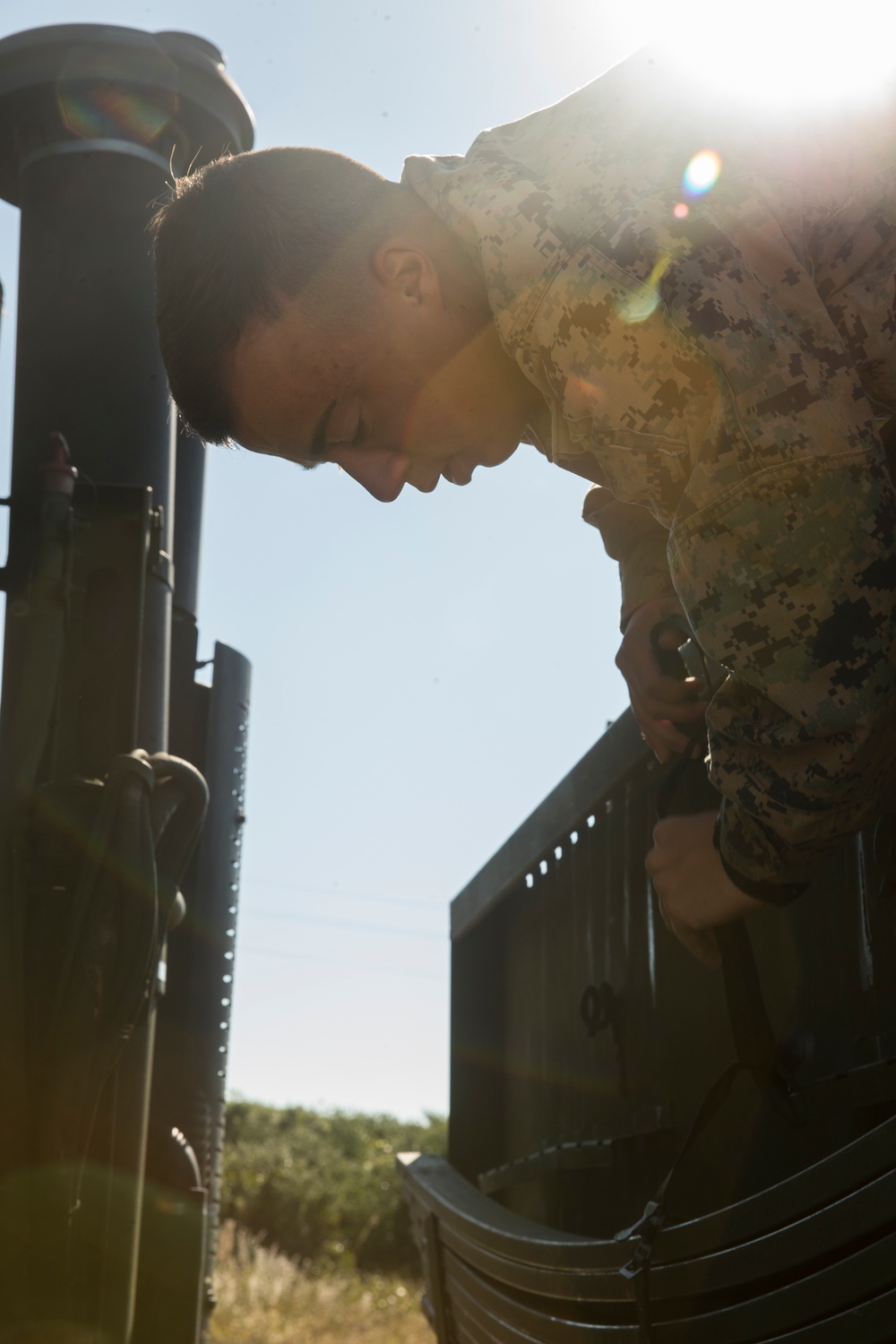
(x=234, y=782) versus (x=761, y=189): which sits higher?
(x=234, y=782)

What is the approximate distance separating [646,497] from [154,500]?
2.26m

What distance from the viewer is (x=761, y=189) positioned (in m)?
1.23

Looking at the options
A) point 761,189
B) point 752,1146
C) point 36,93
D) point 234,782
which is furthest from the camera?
point 234,782

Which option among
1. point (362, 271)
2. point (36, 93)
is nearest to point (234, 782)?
point (36, 93)

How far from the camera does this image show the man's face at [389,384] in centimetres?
152

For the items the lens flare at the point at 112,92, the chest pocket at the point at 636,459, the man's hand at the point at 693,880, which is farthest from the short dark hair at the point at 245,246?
the lens flare at the point at 112,92

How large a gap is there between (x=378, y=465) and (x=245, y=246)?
0.33 meters

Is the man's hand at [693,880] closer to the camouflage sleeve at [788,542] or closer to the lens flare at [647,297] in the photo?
the camouflage sleeve at [788,542]

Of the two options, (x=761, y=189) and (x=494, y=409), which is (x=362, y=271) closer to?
(x=494, y=409)

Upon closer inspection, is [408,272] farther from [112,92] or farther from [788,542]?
[112,92]

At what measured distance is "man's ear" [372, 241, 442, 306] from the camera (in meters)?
1.50

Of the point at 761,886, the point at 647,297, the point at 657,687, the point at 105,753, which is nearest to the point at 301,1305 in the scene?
the point at 105,753

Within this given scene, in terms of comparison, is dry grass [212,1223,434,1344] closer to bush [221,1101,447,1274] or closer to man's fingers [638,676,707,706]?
bush [221,1101,447,1274]

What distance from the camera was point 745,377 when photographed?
111 cm
